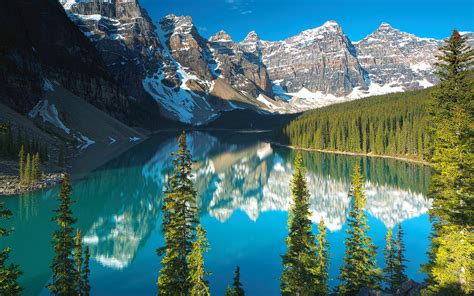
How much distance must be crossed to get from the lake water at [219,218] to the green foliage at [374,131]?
19072 mm

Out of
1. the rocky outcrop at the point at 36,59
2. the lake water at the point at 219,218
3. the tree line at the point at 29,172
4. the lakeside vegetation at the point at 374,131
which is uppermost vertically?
the rocky outcrop at the point at 36,59

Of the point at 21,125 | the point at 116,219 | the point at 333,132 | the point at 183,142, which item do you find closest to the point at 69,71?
the point at 21,125

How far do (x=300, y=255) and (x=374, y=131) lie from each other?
11696 cm

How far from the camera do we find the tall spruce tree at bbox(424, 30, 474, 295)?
14742 millimetres

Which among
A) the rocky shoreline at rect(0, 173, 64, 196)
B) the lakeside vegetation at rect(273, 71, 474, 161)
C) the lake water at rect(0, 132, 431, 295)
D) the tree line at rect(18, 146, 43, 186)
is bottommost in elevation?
the lake water at rect(0, 132, 431, 295)

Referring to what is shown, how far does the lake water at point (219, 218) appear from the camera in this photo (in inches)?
1182

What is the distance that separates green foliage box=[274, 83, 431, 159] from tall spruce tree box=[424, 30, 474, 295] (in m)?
93.3

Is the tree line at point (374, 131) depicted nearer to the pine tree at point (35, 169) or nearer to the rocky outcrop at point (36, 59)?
the pine tree at point (35, 169)

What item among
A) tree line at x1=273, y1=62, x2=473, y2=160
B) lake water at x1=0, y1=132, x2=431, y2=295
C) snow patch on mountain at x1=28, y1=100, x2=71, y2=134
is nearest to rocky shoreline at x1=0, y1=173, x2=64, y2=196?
lake water at x1=0, y1=132, x2=431, y2=295

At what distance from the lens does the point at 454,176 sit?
604 inches

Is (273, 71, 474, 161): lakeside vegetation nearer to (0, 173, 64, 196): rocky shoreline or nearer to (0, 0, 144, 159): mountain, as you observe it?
(0, 0, 144, 159): mountain

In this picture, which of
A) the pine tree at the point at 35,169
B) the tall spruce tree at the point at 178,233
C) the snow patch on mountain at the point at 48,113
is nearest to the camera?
the tall spruce tree at the point at 178,233

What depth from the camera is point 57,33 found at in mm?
195875

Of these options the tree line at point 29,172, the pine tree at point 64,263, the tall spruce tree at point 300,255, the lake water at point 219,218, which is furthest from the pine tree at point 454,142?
the tree line at point 29,172
